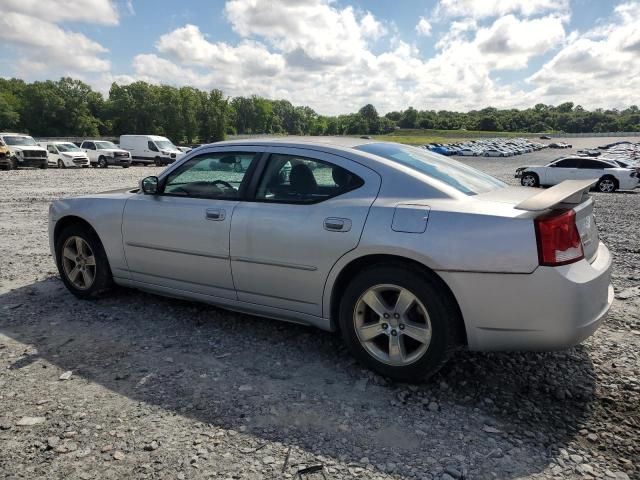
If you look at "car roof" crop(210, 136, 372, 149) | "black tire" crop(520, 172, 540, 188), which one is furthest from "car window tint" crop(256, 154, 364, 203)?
"black tire" crop(520, 172, 540, 188)

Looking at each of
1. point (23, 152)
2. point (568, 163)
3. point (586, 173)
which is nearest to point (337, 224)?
point (586, 173)

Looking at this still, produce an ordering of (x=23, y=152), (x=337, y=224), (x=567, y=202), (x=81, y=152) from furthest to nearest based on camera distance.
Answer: (x=81, y=152), (x=23, y=152), (x=337, y=224), (x=567, y=202)

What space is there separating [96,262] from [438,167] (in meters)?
3.27

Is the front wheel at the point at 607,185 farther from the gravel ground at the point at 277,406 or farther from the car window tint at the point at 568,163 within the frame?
the gravel ground at the point at 277,406

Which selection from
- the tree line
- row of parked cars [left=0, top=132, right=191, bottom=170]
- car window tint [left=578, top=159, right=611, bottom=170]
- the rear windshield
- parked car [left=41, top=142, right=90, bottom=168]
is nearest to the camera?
the rear windshield

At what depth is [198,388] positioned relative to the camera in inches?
126

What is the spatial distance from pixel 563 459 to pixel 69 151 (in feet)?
105

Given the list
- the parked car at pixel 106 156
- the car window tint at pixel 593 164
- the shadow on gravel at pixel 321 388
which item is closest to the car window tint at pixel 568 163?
the car window tint at pixel 593 164

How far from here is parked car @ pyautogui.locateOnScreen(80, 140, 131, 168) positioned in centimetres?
3161

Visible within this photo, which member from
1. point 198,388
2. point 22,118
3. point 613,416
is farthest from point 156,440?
point 22,118

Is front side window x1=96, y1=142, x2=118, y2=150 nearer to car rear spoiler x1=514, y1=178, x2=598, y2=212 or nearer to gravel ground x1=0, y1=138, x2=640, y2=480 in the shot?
gravel ground x1=0, y1=138, x2=640, y2=480

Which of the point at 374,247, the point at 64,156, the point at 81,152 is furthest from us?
the point at 81,152

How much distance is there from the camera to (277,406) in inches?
118

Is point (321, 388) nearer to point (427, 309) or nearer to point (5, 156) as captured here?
point (427, 309)
